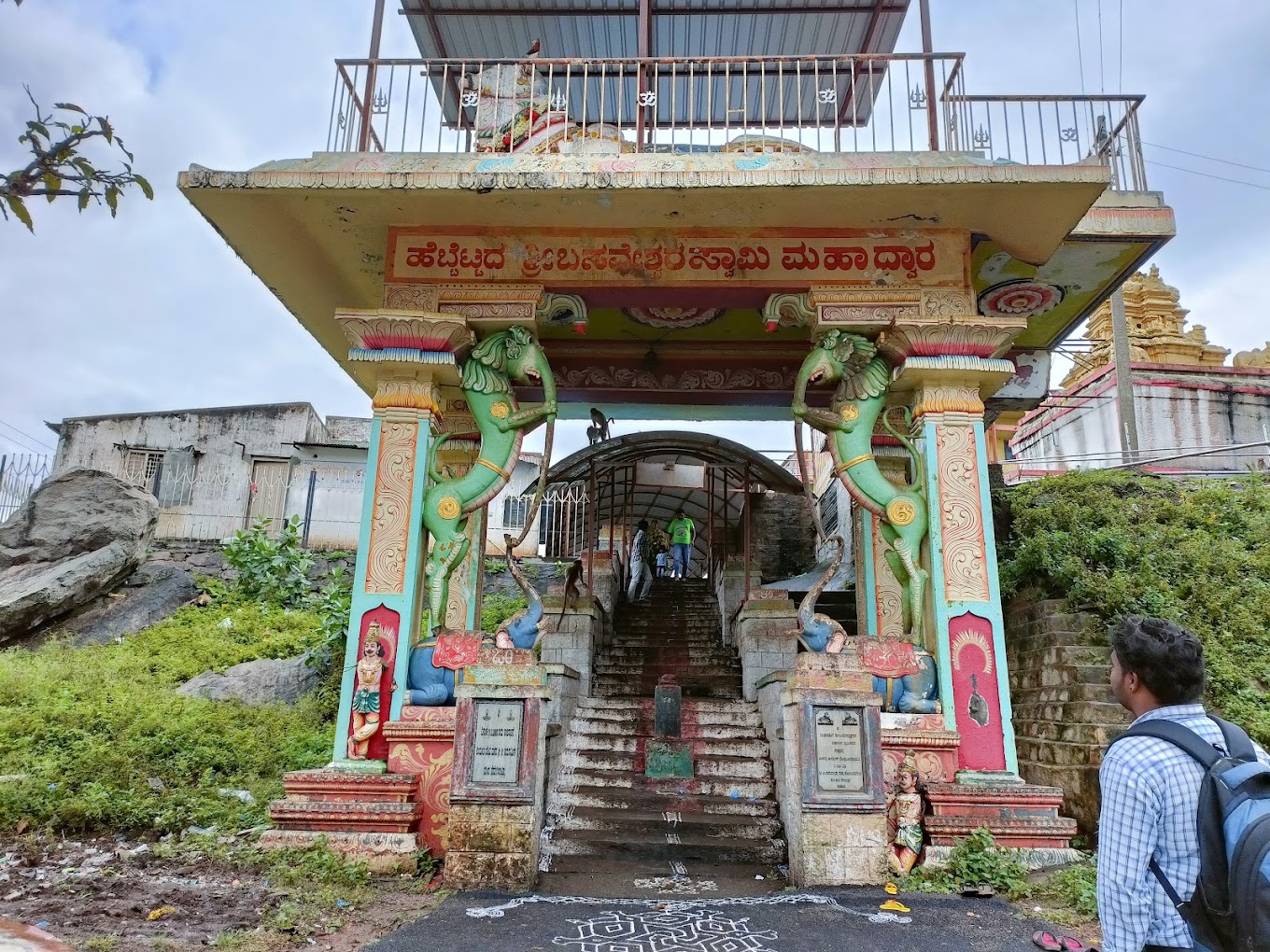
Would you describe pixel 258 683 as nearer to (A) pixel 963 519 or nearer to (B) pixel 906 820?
(B) pixel 906 820

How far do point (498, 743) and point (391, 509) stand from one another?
2038mm

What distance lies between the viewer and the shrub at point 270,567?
47.1 ft

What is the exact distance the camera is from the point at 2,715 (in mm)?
7945

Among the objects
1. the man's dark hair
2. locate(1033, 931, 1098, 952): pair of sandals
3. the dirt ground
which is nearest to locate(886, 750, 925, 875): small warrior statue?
locate(1033, 931, 1098, 952): pair of sandals

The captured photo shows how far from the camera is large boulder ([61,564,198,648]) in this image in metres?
12.4

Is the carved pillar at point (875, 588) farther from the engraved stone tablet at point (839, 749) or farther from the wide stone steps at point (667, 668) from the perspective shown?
the wide stone steps at point (667, 668)

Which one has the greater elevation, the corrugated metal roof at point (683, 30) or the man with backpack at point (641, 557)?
the corrugated metal roof at point (683, 30)

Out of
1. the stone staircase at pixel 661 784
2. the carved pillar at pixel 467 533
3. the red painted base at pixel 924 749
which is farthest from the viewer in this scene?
the carved pillar at pixel 467 533

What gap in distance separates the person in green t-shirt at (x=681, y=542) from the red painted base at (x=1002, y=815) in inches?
383

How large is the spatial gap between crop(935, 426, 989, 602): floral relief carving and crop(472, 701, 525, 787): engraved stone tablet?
3194 millimetres

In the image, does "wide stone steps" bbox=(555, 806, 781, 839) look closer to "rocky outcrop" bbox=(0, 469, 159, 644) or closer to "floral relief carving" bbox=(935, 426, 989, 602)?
"floral relief carving" bbox=(935, 426, 989, 602)

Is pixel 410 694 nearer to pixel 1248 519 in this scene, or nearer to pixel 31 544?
pixel 1248 519

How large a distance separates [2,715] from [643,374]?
6.88 m

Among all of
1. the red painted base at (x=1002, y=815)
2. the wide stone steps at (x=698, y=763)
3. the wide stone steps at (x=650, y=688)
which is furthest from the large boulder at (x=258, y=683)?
the red painted base at (x=1002, y=815)
